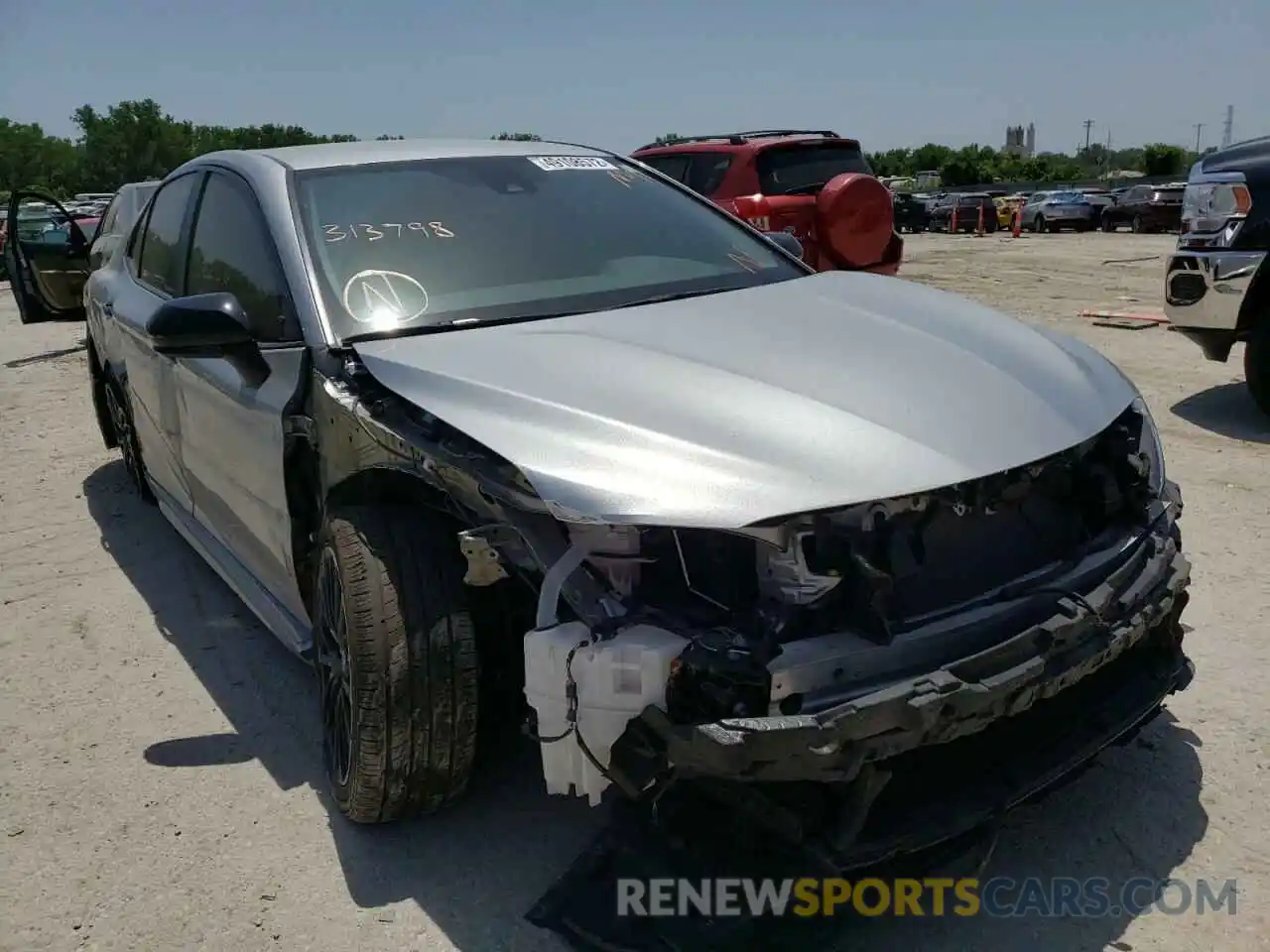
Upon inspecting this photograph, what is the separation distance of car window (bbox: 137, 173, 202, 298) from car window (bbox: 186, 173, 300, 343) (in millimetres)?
209

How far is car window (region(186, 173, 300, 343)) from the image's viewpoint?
116 inches

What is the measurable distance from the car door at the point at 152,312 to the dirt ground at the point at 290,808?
54 cm

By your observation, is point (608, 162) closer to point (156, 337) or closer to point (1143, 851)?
point (156, 337)

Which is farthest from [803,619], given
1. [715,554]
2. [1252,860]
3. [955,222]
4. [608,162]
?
[955,222]

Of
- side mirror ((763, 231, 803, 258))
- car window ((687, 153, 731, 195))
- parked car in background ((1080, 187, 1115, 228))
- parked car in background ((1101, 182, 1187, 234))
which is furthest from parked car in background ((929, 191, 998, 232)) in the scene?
→ side mirror ((763, 231, 803, 258))

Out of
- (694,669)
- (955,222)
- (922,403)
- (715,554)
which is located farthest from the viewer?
(955,222)

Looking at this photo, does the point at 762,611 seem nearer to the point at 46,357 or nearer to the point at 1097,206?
the point at 46,357

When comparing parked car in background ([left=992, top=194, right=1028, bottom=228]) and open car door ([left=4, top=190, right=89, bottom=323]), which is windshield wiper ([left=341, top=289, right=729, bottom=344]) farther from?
parked car in background ([left=992, top=194, right=1028, bottom=228])

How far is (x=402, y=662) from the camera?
241 centimetres

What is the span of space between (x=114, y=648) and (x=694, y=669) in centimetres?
287

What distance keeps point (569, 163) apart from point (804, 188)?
604cm

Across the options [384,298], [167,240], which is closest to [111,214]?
[167,240]

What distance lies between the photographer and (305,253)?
2.91 meters

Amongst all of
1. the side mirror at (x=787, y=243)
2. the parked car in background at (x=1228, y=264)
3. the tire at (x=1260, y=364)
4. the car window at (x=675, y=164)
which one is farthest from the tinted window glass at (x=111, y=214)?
the tire at (x=1260, y=364)
